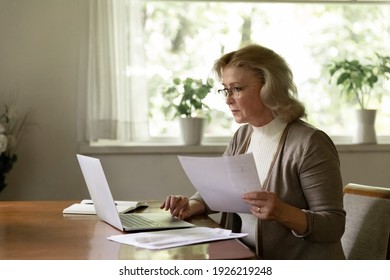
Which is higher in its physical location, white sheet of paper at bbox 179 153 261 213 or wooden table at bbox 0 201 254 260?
white sheet of paper at bbox 179 153 261 213

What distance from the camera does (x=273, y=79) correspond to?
2.02 m

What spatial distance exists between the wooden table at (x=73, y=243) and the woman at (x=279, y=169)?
150 mm

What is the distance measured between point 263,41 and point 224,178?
2311 mm

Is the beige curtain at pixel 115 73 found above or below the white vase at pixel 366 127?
above

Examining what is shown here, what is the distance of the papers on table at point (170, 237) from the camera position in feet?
4.89

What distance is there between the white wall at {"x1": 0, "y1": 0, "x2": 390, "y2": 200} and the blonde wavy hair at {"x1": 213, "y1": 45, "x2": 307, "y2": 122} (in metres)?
1.68

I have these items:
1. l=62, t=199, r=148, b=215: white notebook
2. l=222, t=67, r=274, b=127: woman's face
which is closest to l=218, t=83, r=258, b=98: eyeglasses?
l=222, t=67, r=274, b=127: woman's face

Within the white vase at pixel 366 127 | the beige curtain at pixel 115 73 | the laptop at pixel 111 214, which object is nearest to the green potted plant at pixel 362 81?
the white vase at pixel 366 127

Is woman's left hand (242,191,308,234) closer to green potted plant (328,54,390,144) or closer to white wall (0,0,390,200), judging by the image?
white wall (0,0,390,200)

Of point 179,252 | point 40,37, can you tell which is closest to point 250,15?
point 40,37

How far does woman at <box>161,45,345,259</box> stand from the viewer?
5.79 feet

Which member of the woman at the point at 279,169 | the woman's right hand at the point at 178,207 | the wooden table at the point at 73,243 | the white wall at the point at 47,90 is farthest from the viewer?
the white wall at the point at 47,90

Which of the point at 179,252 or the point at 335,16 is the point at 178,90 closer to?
the point at 335,16

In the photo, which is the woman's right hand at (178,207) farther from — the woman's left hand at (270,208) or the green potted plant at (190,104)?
the green potted plant at (190,104)
